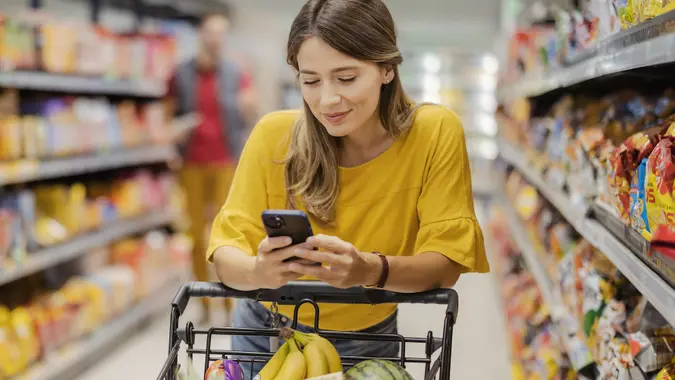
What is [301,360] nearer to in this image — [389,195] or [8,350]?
[389,195]

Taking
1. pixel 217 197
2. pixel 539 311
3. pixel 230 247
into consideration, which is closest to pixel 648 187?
pixel 230 247

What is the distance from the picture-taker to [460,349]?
14.0 ft

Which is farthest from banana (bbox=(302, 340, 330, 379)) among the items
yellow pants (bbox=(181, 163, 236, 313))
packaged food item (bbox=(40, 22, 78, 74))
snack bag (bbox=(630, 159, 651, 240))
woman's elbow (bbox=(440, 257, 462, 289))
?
yellow pants (bbox=(181, 163, 236, 313))

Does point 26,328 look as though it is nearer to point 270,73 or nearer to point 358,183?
point 358,183

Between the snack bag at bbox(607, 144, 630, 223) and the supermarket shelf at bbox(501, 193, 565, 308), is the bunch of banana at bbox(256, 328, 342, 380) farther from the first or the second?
the supermarket shelf at bbox(501, 193, 565, 308)

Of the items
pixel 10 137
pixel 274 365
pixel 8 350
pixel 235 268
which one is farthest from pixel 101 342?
pixel 274 365

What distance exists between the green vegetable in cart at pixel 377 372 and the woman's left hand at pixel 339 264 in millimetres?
199

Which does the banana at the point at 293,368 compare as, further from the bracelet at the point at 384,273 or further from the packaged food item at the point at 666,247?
the packaged food item at the point at 666,247

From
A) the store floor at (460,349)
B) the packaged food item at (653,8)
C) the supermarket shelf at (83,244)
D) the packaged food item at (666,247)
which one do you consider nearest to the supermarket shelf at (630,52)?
→ the packaged food item at (653,8)

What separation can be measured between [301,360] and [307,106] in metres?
0.60

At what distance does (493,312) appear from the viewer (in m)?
Answer: 5.20

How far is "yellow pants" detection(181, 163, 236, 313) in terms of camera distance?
493cm

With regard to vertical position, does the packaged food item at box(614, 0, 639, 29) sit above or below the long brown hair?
above

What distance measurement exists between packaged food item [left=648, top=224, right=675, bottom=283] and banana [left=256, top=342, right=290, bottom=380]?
0.62 metres
